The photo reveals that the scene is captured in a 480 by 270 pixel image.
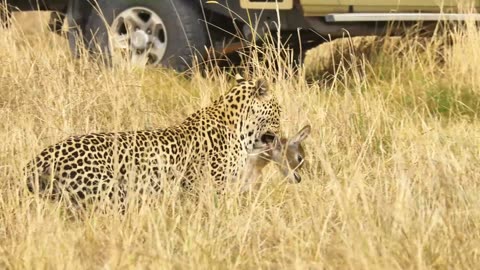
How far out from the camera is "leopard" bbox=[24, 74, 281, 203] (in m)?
5.97

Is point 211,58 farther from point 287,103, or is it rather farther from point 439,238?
point 439,238

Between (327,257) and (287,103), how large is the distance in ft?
8.39

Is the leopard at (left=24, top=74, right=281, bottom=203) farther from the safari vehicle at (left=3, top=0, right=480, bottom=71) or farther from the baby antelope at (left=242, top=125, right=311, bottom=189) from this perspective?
the safari vehicle at (left=3, top=0, right=480, bottom=71)

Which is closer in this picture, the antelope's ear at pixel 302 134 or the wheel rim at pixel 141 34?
the antelope's ear at pixel 302 134

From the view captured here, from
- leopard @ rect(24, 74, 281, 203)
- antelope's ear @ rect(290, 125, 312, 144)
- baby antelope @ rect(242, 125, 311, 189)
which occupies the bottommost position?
baby antelope @ rect(242, 125, 311, 189)

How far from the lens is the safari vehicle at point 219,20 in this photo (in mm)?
8930

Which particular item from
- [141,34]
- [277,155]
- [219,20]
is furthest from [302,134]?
[219,20]

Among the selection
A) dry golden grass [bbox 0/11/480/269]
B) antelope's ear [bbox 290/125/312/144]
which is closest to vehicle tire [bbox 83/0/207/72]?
dry golden grass [bbox 0/11/480/269]

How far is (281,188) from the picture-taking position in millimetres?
6289

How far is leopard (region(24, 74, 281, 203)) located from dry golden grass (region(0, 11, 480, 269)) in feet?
0.54

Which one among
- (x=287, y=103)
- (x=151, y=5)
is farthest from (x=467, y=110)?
(x=151, y=5)

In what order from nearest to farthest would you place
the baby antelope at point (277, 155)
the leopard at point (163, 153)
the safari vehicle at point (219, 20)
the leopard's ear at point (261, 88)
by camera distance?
the leopard at point (163, 153) → the baby antelope at point (277, 155) → the leopard's ear at point (261, 88) → the safari vehicle at point (219, 20)

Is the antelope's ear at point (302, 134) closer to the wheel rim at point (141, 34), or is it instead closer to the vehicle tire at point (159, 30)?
the vehicle tire at point (159, 30)

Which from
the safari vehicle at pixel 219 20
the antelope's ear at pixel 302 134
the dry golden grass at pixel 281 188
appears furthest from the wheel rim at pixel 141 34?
the antelope's ear at pixel 302 134
